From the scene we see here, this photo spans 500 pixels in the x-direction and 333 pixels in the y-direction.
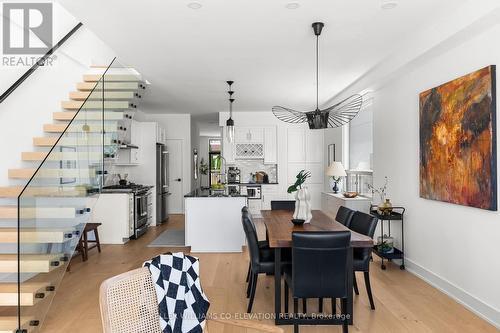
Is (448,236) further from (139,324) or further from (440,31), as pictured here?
(139,324)

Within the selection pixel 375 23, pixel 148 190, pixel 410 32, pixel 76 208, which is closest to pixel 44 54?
pixel 76 208

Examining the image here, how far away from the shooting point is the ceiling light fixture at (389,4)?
10.0ft

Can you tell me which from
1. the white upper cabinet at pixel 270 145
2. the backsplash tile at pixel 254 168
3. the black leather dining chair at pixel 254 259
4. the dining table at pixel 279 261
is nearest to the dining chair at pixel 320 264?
the dining table at pixel 279 261

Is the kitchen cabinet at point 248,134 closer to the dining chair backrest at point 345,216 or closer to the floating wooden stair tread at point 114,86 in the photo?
the floating wooden stair tread at point 114,86

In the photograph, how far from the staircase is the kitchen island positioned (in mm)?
1601

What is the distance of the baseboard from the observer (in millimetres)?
3090

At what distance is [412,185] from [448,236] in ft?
3.10

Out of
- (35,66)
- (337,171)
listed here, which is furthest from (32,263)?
(337,171)

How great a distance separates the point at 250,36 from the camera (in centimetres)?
389

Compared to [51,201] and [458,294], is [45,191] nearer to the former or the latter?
[51,201]

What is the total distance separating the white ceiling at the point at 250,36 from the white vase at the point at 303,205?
176 cm

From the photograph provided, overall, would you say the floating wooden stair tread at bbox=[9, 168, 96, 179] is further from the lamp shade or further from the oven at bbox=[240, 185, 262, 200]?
the oven at bbox=[240, 185, 262, 200]

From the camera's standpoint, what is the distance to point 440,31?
3.48 m

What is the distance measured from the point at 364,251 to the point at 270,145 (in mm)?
5898
